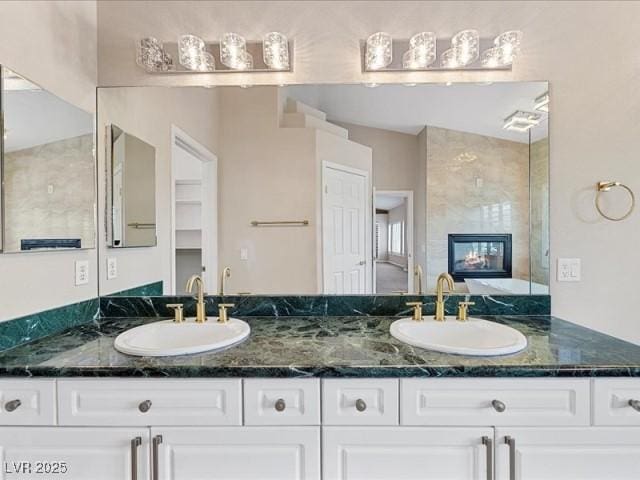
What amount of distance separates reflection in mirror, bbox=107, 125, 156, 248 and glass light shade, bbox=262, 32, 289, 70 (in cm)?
75

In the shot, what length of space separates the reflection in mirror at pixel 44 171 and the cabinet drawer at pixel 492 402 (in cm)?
146

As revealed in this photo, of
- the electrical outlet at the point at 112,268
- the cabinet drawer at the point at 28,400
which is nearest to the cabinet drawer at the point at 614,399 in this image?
the cabinet drawer at the point at 28,400

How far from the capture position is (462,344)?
1438 mm

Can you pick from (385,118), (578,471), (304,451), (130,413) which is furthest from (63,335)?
(578,471)

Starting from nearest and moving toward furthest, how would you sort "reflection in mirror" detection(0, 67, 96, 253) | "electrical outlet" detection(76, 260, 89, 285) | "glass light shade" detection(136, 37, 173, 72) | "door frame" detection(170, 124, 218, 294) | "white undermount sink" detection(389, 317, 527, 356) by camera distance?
"reflection in mirror" detection(0, 67, 96, 253)
"white undermount sink" detection(389, 317, 527, 356)
"electrical outlet" detection(76, 260, 89, 285)
"glass light shade" detection(136, 37, 173, 72)
"door frame" detection(170, 124, 218, 294)

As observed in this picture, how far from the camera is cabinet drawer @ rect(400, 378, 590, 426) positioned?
3.41 ft

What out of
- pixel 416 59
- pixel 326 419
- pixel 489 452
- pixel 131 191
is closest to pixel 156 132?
pixel 131 191

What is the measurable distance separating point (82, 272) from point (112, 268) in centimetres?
15

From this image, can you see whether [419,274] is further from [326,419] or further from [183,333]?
[183,333]

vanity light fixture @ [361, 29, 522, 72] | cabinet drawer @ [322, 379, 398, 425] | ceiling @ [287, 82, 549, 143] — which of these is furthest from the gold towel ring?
cabinet drawer @ [322, 379, 398, 425]

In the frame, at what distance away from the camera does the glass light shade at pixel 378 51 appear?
1.60 meters

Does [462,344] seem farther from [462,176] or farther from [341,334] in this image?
[462,176]

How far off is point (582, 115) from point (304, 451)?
6.23ft

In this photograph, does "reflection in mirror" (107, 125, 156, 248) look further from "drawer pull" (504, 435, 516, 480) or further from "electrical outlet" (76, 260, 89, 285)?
"drawer pull" (504, 435, 516, 480)
